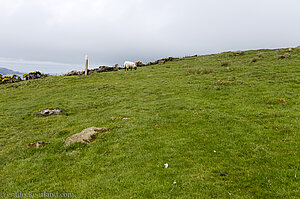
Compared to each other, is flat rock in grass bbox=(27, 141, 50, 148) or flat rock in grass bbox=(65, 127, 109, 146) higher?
flat rock in grass bbox=(65, 127, 109, 146)

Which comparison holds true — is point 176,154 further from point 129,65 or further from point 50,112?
point 129,65

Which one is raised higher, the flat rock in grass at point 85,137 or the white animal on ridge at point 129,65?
the white animal on ridge at point 129,65

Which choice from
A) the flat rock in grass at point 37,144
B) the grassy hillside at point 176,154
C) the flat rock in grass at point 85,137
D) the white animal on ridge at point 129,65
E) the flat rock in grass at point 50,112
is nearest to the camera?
the grassy hillside at point 176,154

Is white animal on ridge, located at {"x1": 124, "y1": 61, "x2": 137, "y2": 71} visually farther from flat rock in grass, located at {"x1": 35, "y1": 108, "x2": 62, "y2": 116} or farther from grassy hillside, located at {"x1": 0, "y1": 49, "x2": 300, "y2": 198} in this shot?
grassy hillside, located at {"x1": 0, "y1": 49, "x2": 300, "y2": 198}

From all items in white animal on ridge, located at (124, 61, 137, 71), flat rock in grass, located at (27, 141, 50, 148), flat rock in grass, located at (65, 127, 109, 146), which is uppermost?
white animal on ridge, located at (124, 61, 137, 71)

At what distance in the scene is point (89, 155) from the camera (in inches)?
425

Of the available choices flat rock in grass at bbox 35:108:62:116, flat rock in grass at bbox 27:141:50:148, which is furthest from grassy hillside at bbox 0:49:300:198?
flat rock in grass at bbox 35:108:62:116

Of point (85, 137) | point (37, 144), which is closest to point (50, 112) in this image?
point (37, 144)

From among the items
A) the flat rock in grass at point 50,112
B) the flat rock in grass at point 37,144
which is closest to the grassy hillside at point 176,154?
the flat rock in grass at point 37,144

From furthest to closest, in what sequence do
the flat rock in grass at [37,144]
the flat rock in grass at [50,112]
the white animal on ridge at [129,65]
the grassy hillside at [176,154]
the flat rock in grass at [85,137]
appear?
the white animal on ridge at [129,65], the flat rock in grass at [50,112], the flat rock in grass at [37,144], the flat rock in grass at [85,137], the grassy hillside at [176,154]

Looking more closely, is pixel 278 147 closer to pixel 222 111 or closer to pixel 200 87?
pixel 222 111

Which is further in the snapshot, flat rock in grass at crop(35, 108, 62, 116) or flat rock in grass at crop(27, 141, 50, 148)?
flat rock in grass at crop(35, 108, 62, 116)

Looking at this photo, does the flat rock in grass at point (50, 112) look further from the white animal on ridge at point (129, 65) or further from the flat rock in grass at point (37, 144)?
the white animal on ridge at point (129, 65)

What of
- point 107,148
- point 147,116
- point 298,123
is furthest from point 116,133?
point 298,123
